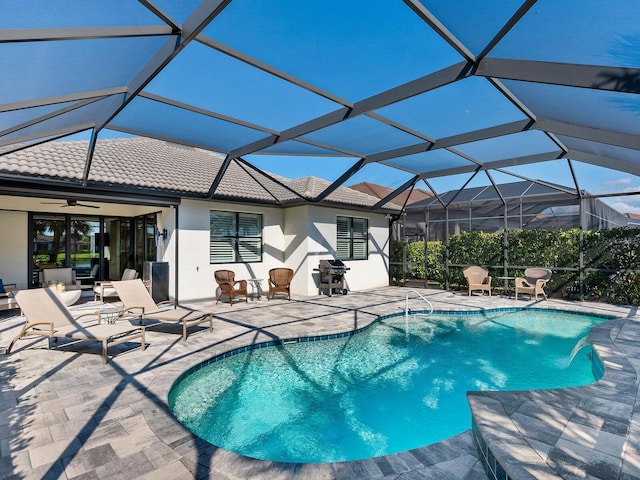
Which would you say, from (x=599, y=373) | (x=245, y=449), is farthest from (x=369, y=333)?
(x=245, y=449)

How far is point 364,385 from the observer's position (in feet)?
19.0

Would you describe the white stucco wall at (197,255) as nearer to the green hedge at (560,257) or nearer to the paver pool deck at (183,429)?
the paver pool deck at (183,429)

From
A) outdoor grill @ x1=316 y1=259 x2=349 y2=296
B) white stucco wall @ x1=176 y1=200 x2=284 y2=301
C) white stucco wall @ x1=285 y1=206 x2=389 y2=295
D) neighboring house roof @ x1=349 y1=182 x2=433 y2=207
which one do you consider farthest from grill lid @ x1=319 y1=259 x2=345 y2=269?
neighboring house roof @ x1=349 y1=182 x2=433 y2=207

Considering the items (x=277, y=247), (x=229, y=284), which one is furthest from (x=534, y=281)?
(x=229, y=284)

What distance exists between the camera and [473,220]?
15.1 meters

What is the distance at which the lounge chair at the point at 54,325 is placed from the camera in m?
5.91

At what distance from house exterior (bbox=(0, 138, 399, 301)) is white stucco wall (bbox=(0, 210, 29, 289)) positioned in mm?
26

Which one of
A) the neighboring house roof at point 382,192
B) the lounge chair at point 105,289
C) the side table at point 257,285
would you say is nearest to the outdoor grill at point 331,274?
the side table at point 257,285

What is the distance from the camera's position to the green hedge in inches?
432

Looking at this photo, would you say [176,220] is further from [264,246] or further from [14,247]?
[14,247]

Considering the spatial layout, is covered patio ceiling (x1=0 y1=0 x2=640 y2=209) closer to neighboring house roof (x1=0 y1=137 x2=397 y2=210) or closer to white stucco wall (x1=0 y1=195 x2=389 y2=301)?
neighboring house roof (x1=0 y1=137 x2=397 y2=210)

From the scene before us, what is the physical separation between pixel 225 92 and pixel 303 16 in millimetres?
2248

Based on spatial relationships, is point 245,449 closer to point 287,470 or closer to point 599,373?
point 287,470

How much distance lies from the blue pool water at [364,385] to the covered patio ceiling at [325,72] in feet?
14.1
